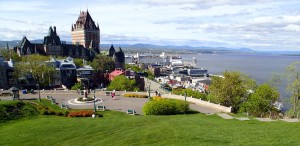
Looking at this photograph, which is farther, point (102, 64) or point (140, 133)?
point (102, 64)

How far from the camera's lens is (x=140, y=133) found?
821 inches

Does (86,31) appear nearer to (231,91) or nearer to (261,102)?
(231,91)

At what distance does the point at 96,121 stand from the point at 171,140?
9776 millimetres

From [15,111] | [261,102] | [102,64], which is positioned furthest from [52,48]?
[261,102]

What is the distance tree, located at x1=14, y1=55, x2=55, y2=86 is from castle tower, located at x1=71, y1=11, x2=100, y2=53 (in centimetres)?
4740

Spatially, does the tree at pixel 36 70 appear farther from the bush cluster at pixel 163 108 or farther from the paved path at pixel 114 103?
the bush cluster at pixel 163 108

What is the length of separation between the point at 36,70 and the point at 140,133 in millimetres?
47644

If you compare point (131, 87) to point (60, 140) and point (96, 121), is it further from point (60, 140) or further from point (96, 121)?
point (60, 140)

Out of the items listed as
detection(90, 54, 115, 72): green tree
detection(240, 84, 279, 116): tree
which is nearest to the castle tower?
detection(90, 54, 115, 72): green tree

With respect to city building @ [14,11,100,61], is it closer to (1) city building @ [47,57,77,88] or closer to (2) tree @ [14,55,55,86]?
(1) city building @ [47,57,77,88]

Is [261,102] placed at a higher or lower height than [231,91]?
lower

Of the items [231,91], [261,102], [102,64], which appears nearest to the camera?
[261,102]

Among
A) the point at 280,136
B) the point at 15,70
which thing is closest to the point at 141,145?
the point at 280,136

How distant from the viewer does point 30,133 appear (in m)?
22.3
